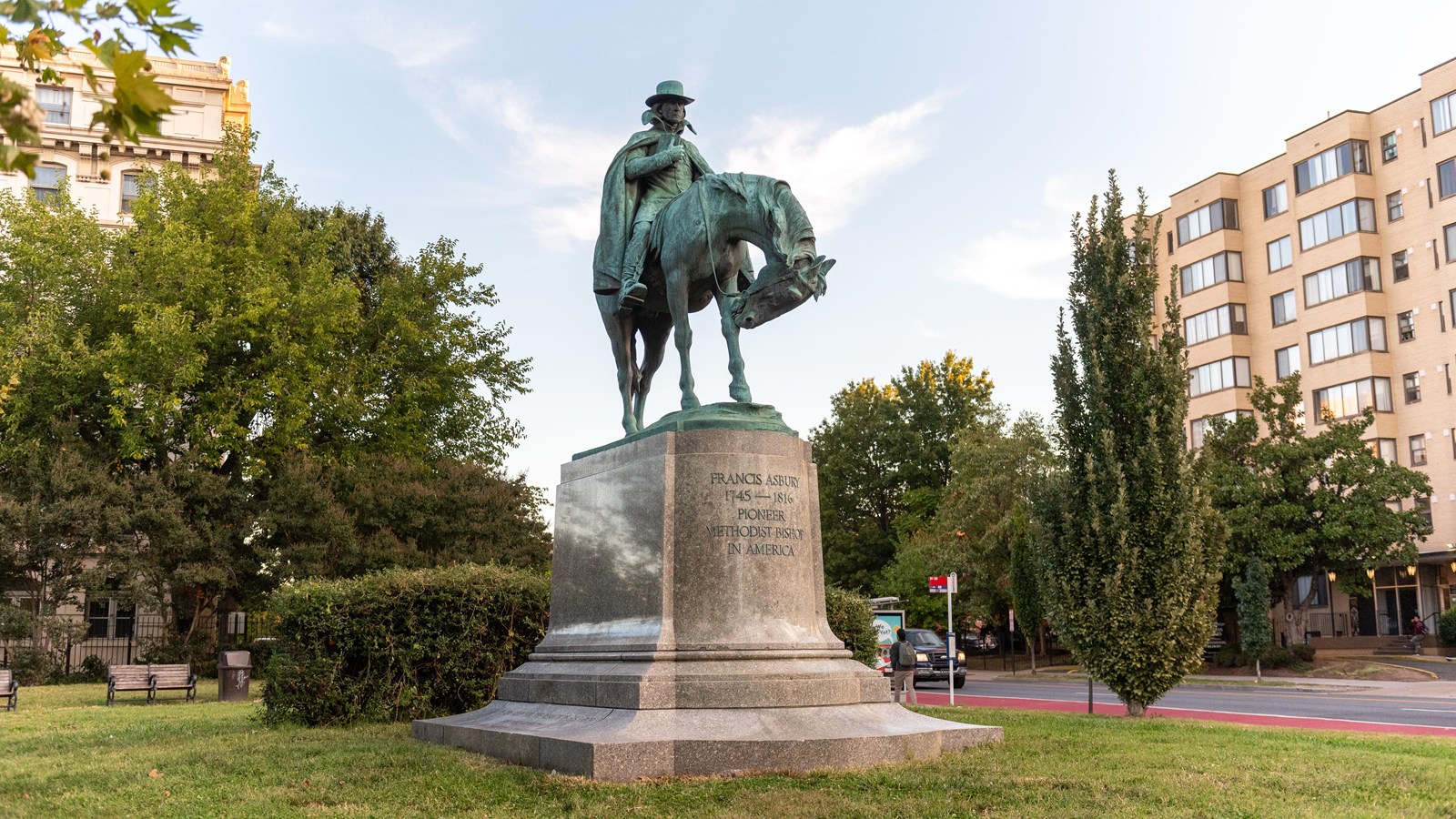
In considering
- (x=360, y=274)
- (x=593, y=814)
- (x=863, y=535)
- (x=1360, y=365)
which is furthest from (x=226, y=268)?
(x=1360, y=365)

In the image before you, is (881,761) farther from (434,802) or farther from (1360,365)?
(1360,365)

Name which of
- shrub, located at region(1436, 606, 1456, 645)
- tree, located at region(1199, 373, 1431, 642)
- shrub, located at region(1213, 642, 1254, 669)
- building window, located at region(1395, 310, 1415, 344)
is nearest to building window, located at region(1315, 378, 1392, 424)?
building window, located at region(1395, 310, 1415, 344)

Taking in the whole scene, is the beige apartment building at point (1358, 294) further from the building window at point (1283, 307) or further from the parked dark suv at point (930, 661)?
the parked dark suv at point (930, 661)

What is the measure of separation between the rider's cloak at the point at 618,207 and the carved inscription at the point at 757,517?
10.4ft

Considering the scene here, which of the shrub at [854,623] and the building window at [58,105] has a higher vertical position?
the building window at [58,105]

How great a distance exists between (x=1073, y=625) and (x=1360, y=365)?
127 ft

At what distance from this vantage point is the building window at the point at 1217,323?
55.8 metres

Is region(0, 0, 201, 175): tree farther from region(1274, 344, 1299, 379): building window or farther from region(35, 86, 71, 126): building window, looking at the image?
region(1274, 344, 1299, 379): building window

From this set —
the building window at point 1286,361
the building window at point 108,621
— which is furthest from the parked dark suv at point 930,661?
the building window at point 1286,361

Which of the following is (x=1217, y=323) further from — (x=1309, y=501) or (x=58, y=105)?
(x=58, y=105)

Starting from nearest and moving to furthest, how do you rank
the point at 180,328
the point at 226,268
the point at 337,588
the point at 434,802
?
the point at 434,802, the point at 337,588, the point at 180,328, the point at 226,268

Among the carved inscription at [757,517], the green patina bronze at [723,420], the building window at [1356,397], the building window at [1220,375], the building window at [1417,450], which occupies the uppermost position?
the building window at [1220,375]

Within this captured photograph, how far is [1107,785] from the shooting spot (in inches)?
307

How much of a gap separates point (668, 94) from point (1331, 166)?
155 feet
